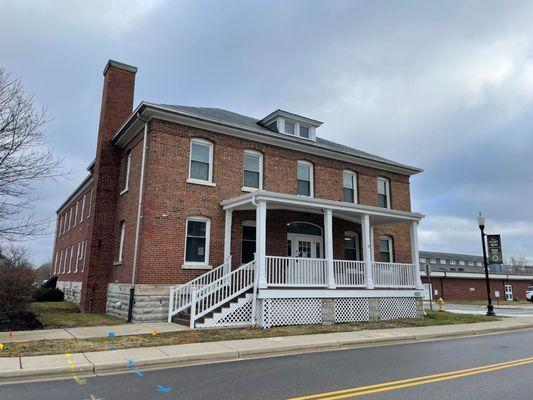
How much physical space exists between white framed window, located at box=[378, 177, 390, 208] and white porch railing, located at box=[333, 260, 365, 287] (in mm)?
5743

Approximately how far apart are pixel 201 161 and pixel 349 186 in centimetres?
822

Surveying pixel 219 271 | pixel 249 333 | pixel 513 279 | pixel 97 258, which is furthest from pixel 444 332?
pixel 513 279

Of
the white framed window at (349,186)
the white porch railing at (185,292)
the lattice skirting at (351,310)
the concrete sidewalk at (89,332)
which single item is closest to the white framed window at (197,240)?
the white porch railing at (185,292)

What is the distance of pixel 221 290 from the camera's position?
14.5 meters

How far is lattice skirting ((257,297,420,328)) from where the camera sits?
45.9 feet

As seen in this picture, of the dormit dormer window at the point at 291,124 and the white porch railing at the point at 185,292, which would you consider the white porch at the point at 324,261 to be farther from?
the dormit dormer window at the point at 291,124

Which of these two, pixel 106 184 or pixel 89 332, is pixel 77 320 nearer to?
pixel 89 332

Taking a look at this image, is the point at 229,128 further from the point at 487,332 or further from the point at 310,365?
the point at 487,332

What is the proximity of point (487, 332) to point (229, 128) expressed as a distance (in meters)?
12.2

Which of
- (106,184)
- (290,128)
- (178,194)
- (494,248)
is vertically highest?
(290,128)

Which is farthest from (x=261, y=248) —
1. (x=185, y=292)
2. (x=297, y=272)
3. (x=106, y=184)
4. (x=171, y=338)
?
(x=106, y=184)

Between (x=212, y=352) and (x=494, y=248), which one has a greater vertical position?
(x=494, y=248)

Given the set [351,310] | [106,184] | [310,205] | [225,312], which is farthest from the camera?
[106,184]

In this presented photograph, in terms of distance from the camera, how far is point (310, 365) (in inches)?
329
